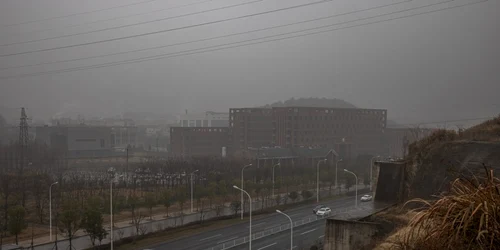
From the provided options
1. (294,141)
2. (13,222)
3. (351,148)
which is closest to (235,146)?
(294,141)

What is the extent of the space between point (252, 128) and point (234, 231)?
2589 cm

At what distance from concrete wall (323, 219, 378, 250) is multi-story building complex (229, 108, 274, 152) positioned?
32.9 meters

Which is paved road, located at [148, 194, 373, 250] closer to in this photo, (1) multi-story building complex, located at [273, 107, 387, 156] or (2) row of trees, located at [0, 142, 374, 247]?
(2) row of trees, located at [0, 142, 374, 247]

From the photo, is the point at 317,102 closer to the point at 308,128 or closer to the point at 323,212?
the point at 308,128

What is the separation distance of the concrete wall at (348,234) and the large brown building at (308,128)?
30687 millimetres

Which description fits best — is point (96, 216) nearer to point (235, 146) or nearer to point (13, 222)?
point (13, 222)

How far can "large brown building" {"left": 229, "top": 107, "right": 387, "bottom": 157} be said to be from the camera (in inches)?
1501

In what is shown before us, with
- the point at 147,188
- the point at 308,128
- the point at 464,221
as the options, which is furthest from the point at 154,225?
the point at 308,128

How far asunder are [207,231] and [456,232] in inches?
509

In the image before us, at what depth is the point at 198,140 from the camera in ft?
132

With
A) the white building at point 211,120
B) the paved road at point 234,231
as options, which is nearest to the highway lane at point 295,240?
the paved road at point 234,231

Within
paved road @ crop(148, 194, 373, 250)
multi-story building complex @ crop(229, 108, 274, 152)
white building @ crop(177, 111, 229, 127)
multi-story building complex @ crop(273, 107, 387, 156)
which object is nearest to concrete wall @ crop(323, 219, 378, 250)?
paved road @ crop(148, 194, 373, 250)

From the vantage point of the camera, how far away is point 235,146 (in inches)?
1591

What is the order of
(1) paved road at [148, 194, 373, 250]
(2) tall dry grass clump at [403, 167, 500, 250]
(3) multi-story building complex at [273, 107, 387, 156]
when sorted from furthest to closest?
(3) multi-story building complex at [273, 107, 387, 156] → (1) paved road at [148, 194, 373, 250] → (2) tall dry grass clump at [403, 167, 500, 250]
